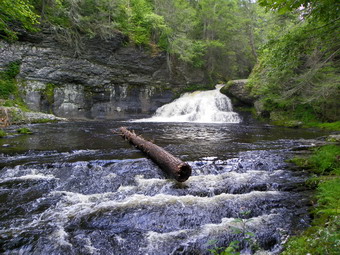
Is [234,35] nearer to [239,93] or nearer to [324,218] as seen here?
[239,93]

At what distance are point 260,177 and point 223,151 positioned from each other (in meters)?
2.25

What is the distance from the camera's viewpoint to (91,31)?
17.9m

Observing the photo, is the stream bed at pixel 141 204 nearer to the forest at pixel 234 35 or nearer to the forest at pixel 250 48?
the forest at pixel 250 48

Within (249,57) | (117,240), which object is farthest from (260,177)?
(249,57)

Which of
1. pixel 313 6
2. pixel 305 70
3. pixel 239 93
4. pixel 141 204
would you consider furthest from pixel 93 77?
pixel 313 6

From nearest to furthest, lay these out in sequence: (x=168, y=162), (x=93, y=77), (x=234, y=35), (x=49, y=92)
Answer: (x=168, y=162), (x=49, y=92), (x=93, y=77), (x=234, y=35)

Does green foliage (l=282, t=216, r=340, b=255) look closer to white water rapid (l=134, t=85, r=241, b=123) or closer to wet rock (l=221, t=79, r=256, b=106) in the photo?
white water rapid (l=134, t=85, r=241, b=123)

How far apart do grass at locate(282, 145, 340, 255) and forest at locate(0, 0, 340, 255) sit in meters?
0.01

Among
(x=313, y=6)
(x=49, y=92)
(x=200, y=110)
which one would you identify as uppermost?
(x=313, y=6)

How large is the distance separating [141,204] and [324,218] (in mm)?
2837

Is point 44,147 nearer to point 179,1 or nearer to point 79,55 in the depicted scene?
point 79,55

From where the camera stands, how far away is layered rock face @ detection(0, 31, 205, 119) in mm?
16859

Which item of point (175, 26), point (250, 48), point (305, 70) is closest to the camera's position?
point (305, 70)

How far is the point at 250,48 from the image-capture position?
1150 inches
